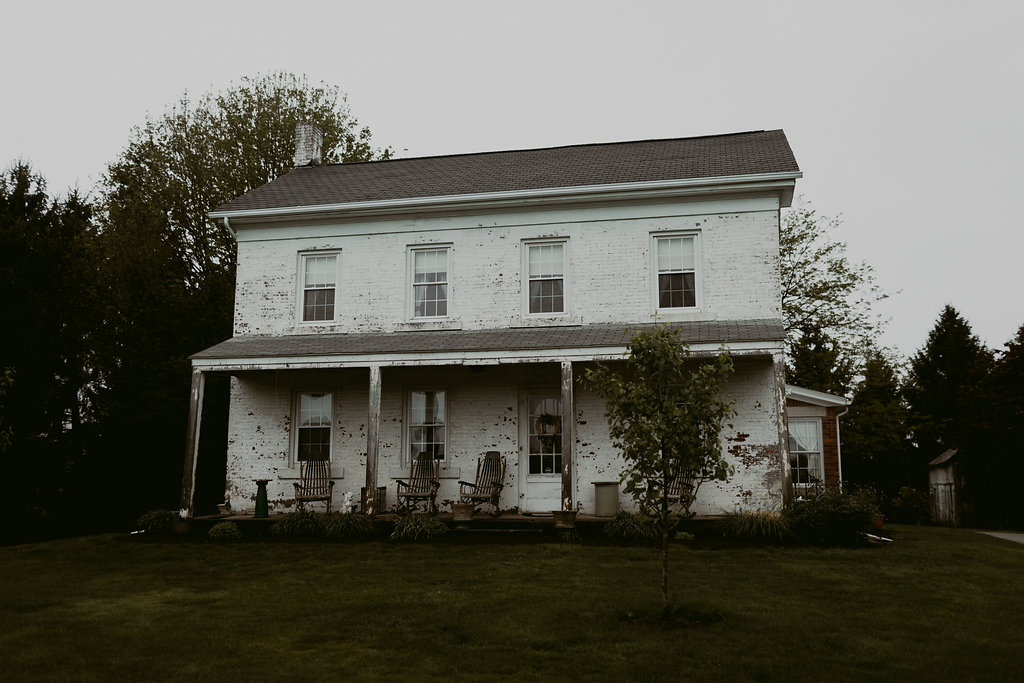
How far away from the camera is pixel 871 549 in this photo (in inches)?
476

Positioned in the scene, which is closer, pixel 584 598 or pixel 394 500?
pixel 584 598

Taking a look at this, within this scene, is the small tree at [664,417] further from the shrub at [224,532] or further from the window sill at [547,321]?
the shrub at [224,532]

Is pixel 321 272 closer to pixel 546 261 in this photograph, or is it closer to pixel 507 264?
pixel 507 264

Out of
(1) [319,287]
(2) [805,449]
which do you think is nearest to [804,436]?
(2) [805,449]

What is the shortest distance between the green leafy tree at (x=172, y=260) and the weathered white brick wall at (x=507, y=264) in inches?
178

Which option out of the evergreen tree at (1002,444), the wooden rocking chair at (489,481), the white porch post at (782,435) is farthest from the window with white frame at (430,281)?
the evergreen tree at (1002,444)

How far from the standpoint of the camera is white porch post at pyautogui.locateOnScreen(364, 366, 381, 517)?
14.2m

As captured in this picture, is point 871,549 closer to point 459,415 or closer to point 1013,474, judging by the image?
point 459,415

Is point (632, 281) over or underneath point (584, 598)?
over

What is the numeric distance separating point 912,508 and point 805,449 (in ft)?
29.8

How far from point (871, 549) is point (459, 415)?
7293 millimetres

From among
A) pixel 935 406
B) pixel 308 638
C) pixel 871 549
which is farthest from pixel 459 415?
pixel 935 406

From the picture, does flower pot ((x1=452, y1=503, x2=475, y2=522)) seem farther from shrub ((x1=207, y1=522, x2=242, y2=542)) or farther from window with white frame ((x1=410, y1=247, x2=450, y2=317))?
window with white frame ((x1=410, y1=247, x2=450, y2=317))

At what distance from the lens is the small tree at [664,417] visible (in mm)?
7824
